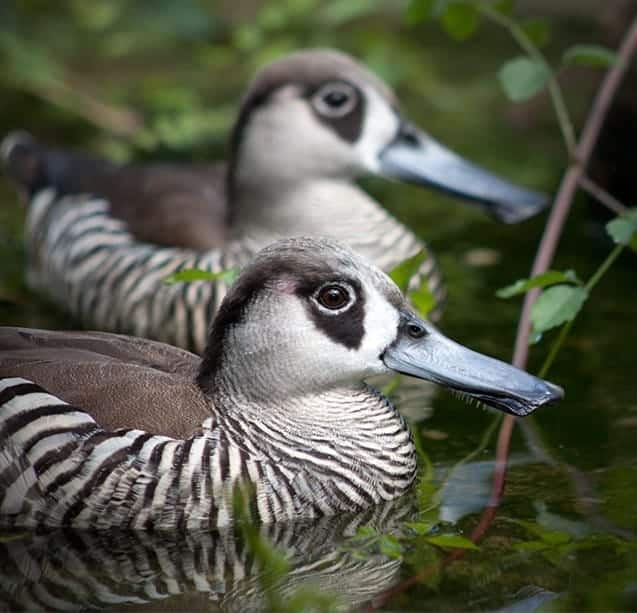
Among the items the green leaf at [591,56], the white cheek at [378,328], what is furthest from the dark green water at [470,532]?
the green leaf at [591,56]

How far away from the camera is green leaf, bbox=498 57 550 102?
6367mm

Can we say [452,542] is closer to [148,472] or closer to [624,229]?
[148,472]

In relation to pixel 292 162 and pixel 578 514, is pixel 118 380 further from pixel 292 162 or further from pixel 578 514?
pixel 292 162

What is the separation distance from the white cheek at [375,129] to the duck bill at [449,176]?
1.4 inches

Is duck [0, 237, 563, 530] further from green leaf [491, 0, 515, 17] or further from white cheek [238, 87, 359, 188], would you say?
white cheek [238, 87, 359, 188]

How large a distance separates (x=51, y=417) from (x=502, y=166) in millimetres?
4943

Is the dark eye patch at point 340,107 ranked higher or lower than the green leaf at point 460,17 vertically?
lower

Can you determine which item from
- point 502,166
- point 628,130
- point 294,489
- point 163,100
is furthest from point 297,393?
point 163,100

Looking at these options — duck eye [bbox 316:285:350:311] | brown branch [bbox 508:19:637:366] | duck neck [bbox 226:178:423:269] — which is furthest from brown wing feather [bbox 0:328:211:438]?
duck neck [bbox 226:178:423:269]

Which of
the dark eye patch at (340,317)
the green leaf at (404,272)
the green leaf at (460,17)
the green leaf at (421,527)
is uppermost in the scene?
the green leaf at (460,17)

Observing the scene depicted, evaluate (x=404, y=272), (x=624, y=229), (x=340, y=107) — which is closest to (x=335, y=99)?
(x=340, y=107)

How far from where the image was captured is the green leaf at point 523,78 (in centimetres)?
637

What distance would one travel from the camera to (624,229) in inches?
222

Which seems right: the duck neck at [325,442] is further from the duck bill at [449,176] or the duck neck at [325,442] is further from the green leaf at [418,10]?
the duck bill at [449,176]
